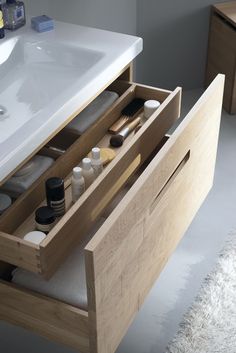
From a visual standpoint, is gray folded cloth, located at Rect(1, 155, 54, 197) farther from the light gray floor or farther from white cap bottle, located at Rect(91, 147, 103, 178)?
the light gray floor

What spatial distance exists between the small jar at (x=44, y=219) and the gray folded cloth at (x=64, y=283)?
0.12 m

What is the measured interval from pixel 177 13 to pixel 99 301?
1799 millimetres

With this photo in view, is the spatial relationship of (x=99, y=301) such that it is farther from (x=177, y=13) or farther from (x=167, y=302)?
(x=177, y=13)

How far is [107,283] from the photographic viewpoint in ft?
4.16

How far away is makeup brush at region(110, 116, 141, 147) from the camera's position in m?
1.69

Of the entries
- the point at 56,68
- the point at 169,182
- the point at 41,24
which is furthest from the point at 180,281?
the point at 41,24

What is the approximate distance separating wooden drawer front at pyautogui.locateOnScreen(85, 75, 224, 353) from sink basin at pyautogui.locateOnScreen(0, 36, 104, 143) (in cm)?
37

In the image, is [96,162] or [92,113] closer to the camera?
[96,162]

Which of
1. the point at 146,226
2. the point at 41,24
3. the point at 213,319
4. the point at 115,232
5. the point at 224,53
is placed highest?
the point at 41,24

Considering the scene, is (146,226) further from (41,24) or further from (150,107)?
(41,24)

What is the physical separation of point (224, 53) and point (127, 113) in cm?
113

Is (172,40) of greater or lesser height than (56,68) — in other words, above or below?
below

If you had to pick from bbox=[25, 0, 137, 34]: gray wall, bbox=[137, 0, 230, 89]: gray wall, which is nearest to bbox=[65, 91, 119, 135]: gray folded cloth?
bbox=[25, 0, 137, 34]: gray wall

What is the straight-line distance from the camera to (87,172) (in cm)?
154
